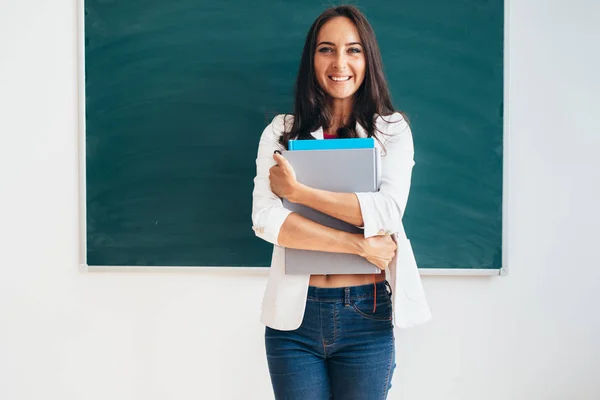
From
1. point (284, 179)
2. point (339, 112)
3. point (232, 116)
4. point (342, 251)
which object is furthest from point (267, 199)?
point (232, 116)

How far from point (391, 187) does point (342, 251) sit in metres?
0.23

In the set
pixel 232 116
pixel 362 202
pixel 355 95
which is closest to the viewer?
pixel 362 202

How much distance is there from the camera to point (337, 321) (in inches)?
55.3

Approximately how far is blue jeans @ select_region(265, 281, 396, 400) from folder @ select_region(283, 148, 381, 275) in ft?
0.22

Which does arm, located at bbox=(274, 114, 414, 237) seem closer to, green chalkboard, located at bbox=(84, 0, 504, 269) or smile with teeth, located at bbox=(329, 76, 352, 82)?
smile with teeth, located at bbox=(329, 76, 352, 82)

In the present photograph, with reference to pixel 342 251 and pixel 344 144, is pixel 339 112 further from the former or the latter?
pixel 342 251

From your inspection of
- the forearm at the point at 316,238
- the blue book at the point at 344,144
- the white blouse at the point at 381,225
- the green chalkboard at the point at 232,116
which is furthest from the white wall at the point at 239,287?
the blue book at the point at 344,144

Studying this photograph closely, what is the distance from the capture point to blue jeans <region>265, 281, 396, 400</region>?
1.41 m

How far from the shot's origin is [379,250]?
1.41 meters

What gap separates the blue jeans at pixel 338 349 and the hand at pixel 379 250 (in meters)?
0.08

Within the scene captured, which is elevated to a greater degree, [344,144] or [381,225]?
[344,144]

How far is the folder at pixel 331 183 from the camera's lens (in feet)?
4.49

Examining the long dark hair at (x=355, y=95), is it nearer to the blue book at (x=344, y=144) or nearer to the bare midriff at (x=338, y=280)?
the blue book at (x=344, y=144)
